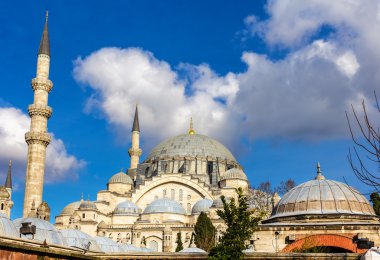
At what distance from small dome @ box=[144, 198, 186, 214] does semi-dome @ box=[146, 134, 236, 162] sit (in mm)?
10580

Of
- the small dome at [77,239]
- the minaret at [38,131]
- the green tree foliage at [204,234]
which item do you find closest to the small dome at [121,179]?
the minaret at [38,131]

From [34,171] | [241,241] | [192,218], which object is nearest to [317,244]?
[241,241]

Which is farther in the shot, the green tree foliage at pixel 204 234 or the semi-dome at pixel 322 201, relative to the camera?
the green tree foliage at pixel 204 234

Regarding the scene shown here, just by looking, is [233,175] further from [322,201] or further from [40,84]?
[322,201]

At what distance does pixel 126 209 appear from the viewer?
47.2 metres

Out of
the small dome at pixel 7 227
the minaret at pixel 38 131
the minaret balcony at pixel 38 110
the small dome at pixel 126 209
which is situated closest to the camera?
the small dome at pixel 7 227

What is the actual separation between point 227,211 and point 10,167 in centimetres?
4461

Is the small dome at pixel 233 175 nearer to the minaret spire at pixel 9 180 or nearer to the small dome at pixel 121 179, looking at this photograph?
the small dome at pixel 121 179

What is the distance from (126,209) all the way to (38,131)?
12687 millimetres

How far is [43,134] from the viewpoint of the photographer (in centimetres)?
3784

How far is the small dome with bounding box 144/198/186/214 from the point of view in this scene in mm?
45656

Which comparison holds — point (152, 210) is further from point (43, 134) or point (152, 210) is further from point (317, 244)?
point (317, 244)

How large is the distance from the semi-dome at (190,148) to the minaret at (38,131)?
833 inches

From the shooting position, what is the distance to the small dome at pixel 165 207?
45.7 m
